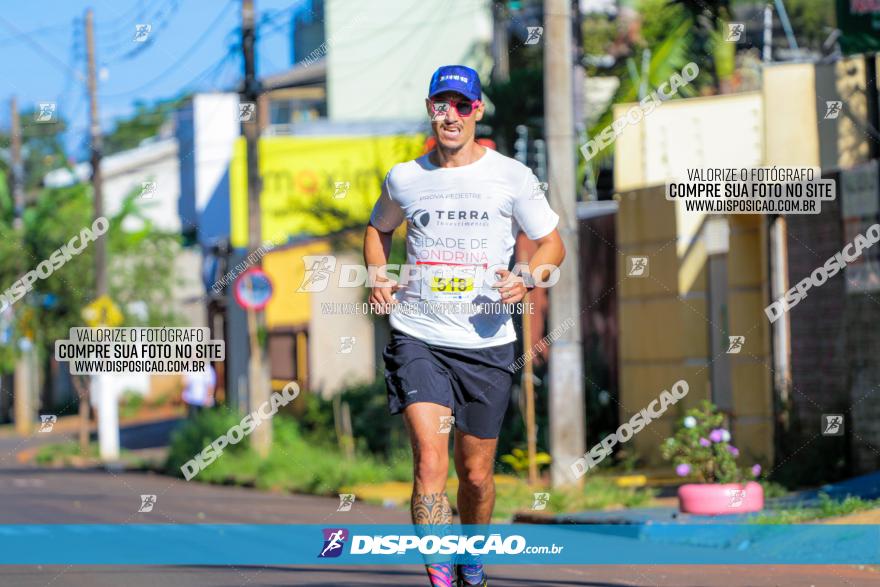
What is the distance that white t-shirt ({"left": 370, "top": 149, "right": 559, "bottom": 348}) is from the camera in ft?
22.7

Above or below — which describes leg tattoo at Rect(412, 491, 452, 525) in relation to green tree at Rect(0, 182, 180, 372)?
below

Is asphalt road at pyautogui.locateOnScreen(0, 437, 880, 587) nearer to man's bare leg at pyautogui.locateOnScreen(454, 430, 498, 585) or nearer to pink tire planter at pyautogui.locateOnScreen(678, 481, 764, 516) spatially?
man's bare leg at pyautogui.locateOnScreen(454, 430, 498, 585)

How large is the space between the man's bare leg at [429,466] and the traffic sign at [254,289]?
15334 mm

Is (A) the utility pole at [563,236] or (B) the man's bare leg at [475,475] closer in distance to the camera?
(B) the man's bare leg at [475,475]

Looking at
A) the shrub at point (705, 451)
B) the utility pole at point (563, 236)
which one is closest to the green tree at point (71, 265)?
the utility pole at point (563, 236)

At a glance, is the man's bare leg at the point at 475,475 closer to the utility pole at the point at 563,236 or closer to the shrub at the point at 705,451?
the shrub at the point at 705,451

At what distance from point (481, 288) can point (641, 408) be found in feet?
41.2

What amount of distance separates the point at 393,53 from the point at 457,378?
3056 centimetres

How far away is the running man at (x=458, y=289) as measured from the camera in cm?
687

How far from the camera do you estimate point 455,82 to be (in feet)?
22.5

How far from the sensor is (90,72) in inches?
1247

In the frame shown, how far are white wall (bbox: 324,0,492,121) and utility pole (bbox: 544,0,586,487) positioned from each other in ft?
57.9

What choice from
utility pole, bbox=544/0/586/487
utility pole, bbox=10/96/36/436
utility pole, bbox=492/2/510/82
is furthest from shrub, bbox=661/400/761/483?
utility pole, bbox=10/96/36/436

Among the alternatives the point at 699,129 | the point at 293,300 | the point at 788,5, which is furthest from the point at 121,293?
the point at 699,129
